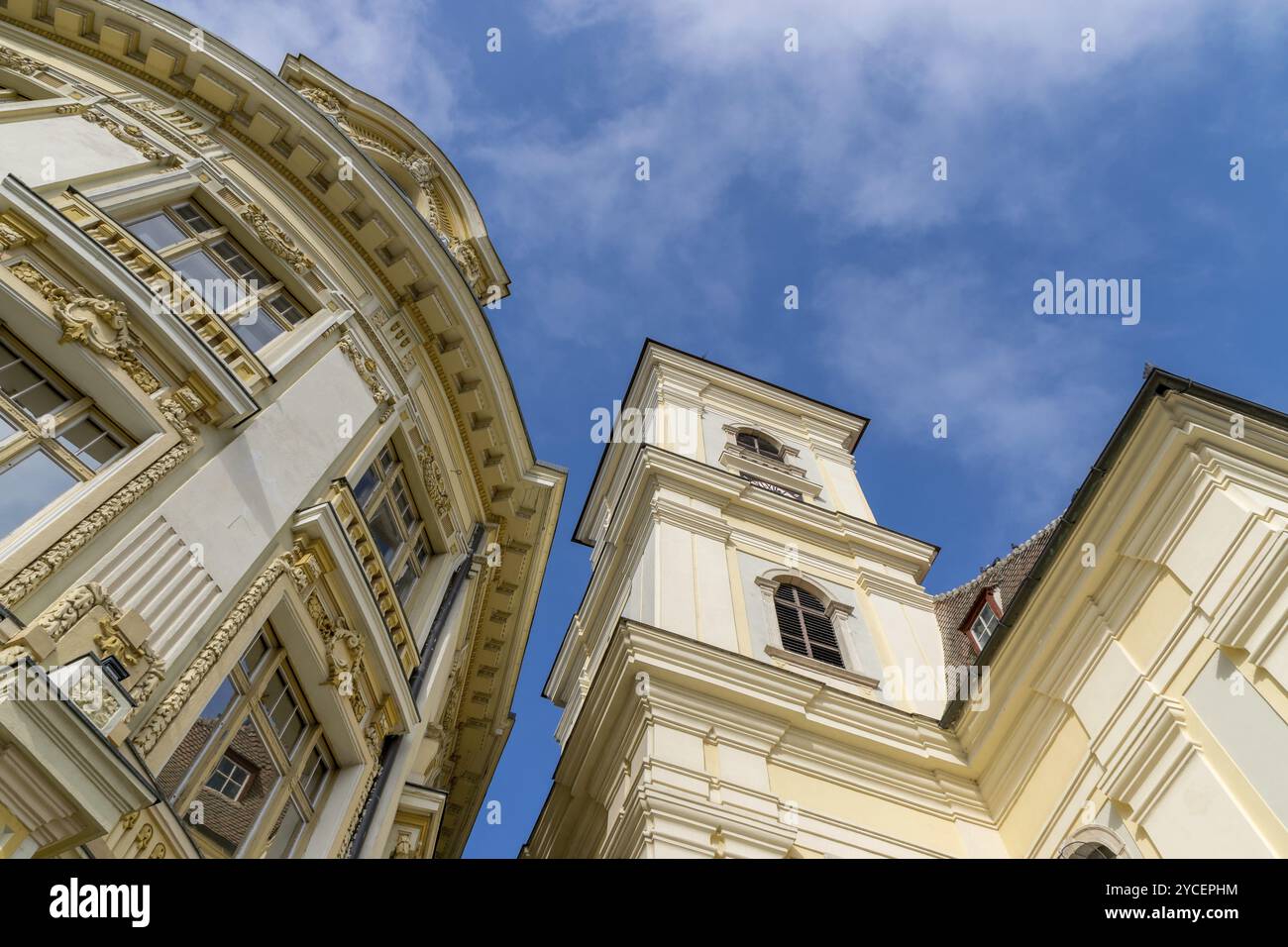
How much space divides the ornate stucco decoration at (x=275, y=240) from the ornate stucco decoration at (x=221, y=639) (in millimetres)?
4732

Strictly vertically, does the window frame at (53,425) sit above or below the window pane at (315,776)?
above

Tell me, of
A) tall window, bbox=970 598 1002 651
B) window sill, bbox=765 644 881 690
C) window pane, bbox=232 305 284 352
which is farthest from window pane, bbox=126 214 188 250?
tall window, bbox=970 598 1002 651

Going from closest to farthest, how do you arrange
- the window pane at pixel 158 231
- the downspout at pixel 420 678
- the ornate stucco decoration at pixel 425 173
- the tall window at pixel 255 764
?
the tall window at pixel 255 764
the downspout at pixel 420 678
the window pane at pixel 158 231
the ornate stucco decoration at pixel 425 173

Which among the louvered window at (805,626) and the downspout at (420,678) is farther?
the louvered window at (805,626)

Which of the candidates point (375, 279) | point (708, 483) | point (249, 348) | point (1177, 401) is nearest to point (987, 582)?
point (708, 483)

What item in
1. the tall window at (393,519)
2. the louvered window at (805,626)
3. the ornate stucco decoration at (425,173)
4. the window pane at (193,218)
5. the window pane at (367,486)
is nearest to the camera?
the window pane at (367,486)

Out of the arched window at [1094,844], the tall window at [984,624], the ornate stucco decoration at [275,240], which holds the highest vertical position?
the tall window at [984,624]

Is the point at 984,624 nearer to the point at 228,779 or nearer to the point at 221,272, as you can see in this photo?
the point at 228,779

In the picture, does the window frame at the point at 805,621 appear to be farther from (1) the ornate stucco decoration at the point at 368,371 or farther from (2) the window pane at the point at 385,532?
(1) the ornate stucco decoration at the point at 368,371

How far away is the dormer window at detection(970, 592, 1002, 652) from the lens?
19.2 meters

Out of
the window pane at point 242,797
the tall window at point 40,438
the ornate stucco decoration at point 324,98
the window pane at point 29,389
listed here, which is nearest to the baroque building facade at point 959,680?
the window pane at point 242,797

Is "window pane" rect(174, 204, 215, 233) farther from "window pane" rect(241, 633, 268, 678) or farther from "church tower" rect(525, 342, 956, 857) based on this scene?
"church tower" rect(525, 342, 956, 857)

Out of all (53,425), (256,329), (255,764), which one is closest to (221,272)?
(256,329)

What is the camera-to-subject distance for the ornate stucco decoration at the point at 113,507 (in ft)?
22.0
